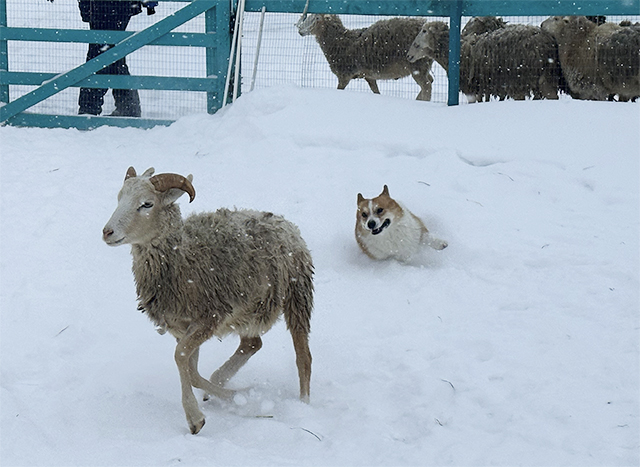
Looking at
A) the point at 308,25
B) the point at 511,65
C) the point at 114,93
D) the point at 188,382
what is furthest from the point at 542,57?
the point at 188,382

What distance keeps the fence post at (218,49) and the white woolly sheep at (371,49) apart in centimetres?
154

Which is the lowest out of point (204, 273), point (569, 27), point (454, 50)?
point (204, 273)

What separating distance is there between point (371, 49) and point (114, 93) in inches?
154

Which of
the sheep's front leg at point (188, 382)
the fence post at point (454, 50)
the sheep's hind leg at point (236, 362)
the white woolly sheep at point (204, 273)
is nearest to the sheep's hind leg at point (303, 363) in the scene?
the white woolly sheep at point (204, 273)

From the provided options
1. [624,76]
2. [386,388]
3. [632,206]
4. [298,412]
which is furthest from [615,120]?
[298,412]

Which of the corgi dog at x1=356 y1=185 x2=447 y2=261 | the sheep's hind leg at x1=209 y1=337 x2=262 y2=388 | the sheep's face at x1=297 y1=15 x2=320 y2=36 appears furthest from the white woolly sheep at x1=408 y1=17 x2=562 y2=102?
the sheep's hind leg at x1=209 y1=337 x2=262 y2=388

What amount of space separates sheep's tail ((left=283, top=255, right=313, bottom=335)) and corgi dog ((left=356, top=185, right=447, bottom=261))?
6.39 feet

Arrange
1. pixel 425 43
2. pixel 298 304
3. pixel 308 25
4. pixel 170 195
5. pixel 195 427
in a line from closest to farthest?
pixel 195 427 < pixel 170 195 < pixel 298 304 < pixel 425 43 < pixel 308 25

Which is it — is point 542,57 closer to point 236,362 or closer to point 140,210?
point 236,362

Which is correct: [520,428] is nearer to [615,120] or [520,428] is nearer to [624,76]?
[615,120]

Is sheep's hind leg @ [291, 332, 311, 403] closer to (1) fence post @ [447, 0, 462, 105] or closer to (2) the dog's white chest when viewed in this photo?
(2) the dog's white chest

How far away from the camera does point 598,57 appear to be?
349 inches

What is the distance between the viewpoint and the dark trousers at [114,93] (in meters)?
9.77

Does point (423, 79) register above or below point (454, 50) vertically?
below
